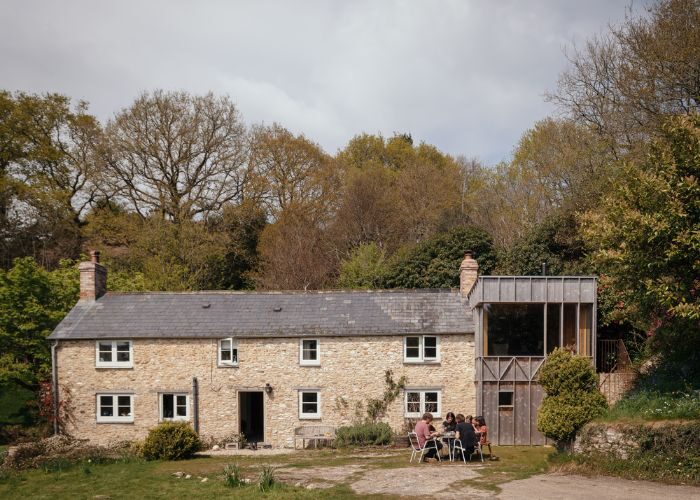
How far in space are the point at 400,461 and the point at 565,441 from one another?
5176 mm

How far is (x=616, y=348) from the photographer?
3084 centimetres

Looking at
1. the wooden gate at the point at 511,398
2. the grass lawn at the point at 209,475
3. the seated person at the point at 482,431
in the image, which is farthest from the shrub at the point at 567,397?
the wooden gate at the point at 511,398

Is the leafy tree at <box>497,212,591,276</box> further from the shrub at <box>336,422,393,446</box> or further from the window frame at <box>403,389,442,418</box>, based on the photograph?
A: the shrub at <box>336,422,393,446</box>

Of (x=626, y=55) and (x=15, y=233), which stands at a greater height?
(x=626, y=55)

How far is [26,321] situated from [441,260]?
2244 cm

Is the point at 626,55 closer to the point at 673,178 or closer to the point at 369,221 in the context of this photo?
the point at 673,178

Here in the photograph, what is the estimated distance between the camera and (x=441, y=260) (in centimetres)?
3944

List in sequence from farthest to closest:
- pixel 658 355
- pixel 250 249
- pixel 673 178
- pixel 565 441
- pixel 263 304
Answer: pixel 250 249 < pixel 263 304 < pixel 658 355 < pixel 565 441 < pixel 673 178

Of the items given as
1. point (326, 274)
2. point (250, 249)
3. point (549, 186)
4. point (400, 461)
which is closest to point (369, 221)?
point (326, 274)

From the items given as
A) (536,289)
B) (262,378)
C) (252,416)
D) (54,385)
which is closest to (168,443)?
Answer: (262,378)

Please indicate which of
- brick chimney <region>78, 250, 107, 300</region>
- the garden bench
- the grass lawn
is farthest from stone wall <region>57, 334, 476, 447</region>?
the grass lawn

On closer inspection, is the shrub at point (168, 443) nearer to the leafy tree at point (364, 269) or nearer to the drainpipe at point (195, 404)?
the drainpipe at point (195, 404)

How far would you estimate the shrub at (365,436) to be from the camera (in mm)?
25750

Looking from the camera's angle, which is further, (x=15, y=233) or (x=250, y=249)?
(x=250, y=249)
